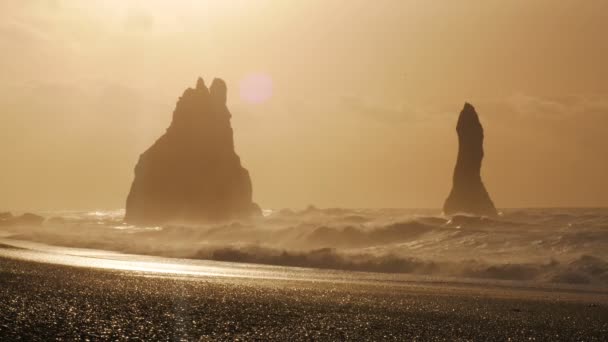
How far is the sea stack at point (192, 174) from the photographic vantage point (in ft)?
303

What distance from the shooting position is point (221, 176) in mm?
94250

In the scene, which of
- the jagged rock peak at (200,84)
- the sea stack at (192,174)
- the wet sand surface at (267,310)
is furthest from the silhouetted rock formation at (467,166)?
the wet sand surface at (267,310)

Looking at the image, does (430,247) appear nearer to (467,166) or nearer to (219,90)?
(467,166)

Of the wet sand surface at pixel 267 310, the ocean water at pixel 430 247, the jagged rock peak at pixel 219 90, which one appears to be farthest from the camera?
the jagged rock peak at pixel 219 90

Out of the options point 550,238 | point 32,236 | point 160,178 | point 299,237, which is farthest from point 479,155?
point 32,236

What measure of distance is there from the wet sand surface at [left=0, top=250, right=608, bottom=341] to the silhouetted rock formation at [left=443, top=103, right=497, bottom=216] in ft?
168

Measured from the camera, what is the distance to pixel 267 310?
1761 centimetres

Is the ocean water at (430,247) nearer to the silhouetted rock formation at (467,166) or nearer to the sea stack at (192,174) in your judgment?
the silhouetted rock formation at (467,166)

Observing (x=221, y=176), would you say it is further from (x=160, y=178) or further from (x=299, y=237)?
(x=299, y=237)

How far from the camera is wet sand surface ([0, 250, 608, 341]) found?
1314 cm

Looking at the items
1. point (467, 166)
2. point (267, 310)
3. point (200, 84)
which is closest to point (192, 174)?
point (200, 84)

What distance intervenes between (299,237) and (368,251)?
44.7ft

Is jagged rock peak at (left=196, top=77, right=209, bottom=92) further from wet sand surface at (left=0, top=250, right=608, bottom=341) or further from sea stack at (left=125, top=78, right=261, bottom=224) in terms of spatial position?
wet sand surface at (left=0, top=250, right=608, bottom=341)

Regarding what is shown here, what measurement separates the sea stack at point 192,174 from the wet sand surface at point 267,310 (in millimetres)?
64676
